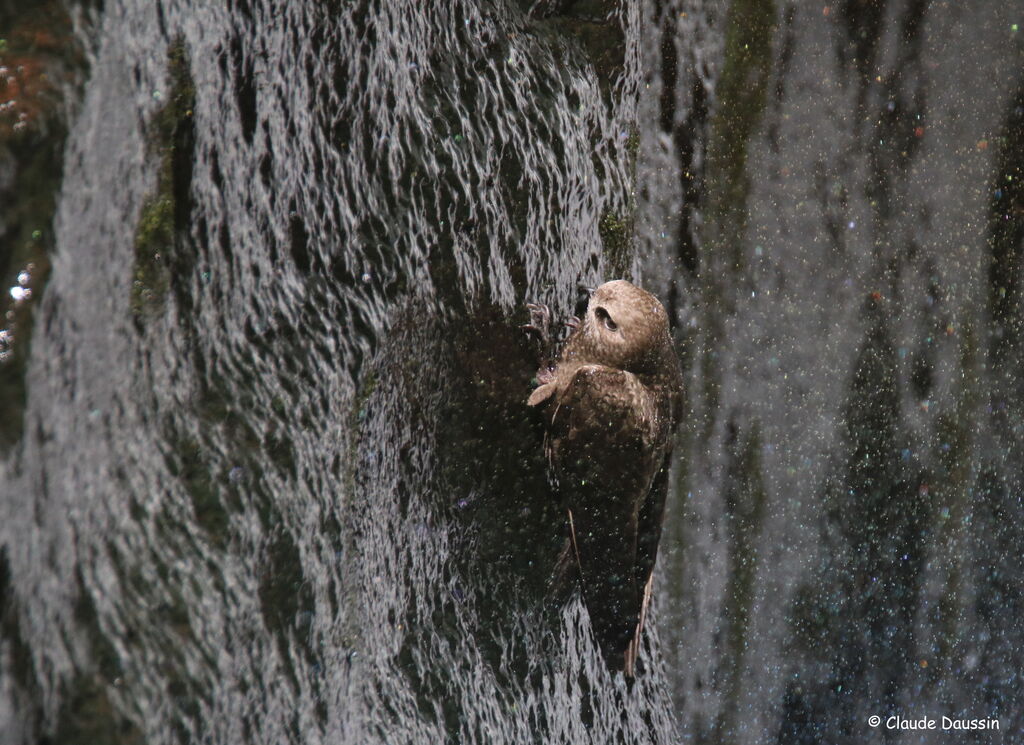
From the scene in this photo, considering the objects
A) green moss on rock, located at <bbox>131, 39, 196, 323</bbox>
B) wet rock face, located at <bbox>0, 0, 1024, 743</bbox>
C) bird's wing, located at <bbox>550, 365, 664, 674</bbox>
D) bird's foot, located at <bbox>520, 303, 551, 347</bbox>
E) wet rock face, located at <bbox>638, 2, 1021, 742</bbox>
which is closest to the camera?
wet rock face, located at <bbox>0, 0, 1024, 743</bbox>

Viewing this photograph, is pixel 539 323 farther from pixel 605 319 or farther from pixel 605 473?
pixel 605 473

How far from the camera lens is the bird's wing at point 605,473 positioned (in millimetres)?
1876

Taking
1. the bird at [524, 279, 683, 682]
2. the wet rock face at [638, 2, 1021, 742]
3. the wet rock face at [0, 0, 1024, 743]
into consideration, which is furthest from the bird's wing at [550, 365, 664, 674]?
the wet rock face at [638, 2, 1021, 742]

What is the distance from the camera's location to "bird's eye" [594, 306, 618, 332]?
1.94 metres

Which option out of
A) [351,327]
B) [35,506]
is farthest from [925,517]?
[35,506]

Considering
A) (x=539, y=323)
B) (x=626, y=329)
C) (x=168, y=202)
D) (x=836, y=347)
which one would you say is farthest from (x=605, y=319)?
(x=836, y=347)

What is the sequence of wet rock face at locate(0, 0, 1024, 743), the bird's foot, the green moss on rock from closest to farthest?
wet rock face at locate(0, 0, 1024, 743)
the green moss on rock
the bird's foot

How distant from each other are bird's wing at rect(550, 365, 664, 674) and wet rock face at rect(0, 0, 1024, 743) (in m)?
0.25

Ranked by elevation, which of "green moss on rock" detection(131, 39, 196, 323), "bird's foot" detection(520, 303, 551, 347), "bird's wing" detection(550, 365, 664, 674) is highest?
"green moss on rock" detection(131, 39, 196, 323)

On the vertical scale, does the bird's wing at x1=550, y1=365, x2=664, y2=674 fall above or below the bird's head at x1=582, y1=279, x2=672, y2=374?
below

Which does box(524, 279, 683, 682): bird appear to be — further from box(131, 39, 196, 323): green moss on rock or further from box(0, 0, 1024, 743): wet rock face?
box(131, 39, 196, 323): green moss on rock

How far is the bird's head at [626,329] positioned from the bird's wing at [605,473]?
45 millimetres

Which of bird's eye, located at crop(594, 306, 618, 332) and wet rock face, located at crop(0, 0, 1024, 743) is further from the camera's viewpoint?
bird's eye, located at crop(594, 306, 618, 332)

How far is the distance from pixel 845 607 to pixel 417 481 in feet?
5.47
